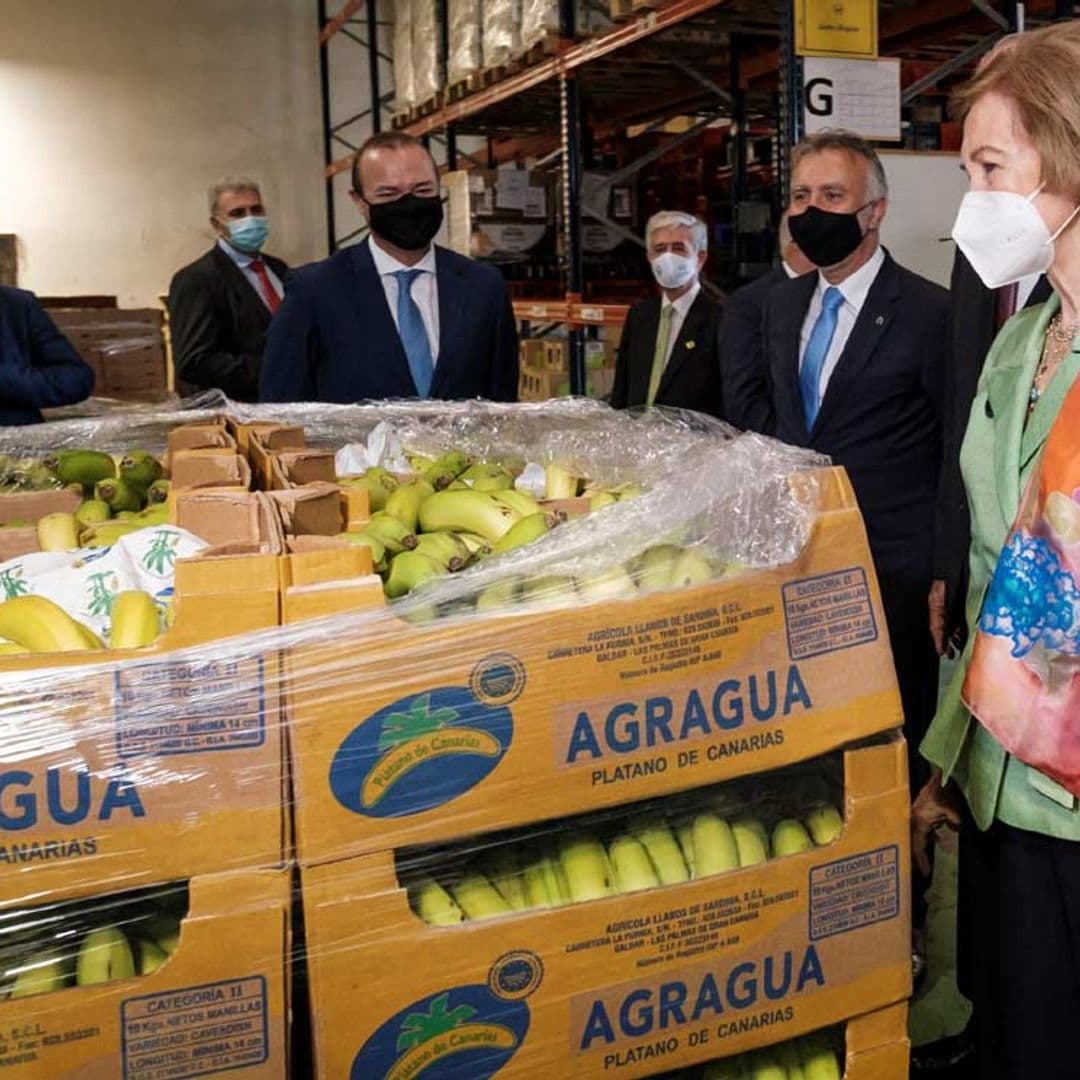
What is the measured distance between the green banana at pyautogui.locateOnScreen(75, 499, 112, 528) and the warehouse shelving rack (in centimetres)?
238

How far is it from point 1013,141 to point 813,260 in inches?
63.7

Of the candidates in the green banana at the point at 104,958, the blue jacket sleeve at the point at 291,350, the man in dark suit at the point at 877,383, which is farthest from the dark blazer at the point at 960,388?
the blue jacket sleeve at the point at 291,350

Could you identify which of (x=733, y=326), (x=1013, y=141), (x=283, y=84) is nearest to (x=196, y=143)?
(x=283, y=84)

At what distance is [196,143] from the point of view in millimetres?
11086

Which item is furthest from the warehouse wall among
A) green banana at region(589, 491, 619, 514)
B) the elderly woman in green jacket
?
the elderly woman in green jacket

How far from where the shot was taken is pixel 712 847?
58.7 inches

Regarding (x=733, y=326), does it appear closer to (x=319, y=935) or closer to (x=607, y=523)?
(x=607, y=523)

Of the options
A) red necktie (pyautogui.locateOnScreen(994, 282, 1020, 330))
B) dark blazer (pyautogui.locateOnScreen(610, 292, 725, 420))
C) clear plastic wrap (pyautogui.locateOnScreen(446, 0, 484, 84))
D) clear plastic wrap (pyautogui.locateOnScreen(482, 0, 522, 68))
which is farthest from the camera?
clear plastic wrap (pyautogui.locateOnScreen(446, 0, 484, 84))

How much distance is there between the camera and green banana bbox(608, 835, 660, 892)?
4.72 ft

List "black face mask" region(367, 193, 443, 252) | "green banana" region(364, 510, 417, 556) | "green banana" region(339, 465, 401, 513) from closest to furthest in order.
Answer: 1. "green banana" region(364, 510, 417, 556)
2. "green banana" region(339, 465, 401, 513)
3. "black face mask" region(367, 193, 443, 252)

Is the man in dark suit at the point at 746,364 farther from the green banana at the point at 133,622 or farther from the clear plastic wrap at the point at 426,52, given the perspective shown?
the clear plastic wrap at the point at 426,52

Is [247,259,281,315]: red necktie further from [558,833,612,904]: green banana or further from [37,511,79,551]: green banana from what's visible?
[558,833,612,904]: green banana

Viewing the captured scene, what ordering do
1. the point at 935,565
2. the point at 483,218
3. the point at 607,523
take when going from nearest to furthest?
the point at 607,523
the point at 935,565
the point at 483,218

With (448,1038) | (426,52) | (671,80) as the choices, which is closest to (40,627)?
(448,1038)
